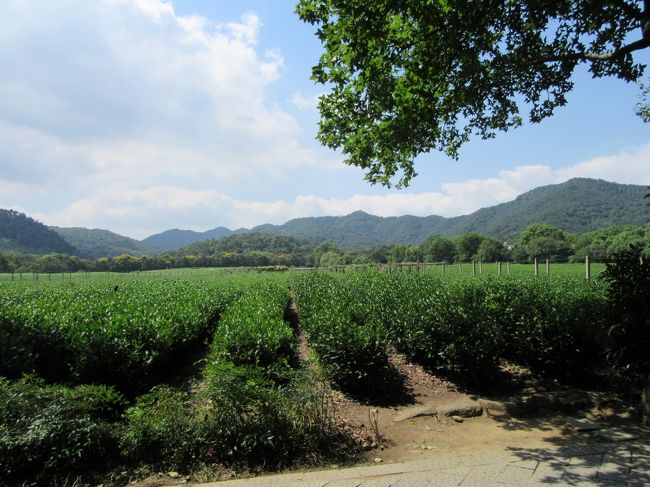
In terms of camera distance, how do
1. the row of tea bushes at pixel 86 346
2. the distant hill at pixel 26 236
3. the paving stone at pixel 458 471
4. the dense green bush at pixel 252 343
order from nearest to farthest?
the paving stone at pixel 458 471 → the row of tea bushes at pixel 86 346 → the dense green bush at pixel 252 343 → the distant hill at pixel 26 236

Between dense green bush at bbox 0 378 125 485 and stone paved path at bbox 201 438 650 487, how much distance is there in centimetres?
133

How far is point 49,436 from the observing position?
3877 millimetres

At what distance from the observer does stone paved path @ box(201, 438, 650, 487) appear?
3699mm

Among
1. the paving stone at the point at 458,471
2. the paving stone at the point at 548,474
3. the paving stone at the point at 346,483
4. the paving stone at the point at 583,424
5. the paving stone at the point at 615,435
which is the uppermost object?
the paving stone at the point at 548,474

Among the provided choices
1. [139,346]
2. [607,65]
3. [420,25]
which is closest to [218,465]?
[139,346]

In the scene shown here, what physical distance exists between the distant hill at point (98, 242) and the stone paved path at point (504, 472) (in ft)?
544

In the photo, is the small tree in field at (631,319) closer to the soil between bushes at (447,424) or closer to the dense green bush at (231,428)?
the soil between bushes at (447,424)

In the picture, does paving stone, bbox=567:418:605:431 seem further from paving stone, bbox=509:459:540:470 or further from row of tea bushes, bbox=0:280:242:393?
row of tea bushes, bbox=0:280:242:393

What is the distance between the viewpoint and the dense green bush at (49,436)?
376cm

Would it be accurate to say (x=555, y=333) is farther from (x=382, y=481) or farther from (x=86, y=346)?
(x=86, y=346)

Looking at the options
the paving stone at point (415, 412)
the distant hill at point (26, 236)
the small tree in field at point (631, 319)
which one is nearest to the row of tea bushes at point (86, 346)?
the paving stone at point (415, 412)

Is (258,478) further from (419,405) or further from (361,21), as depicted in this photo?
(361,21)

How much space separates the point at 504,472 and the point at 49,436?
444 cm

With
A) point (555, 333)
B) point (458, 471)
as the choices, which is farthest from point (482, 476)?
point (555, 333)
